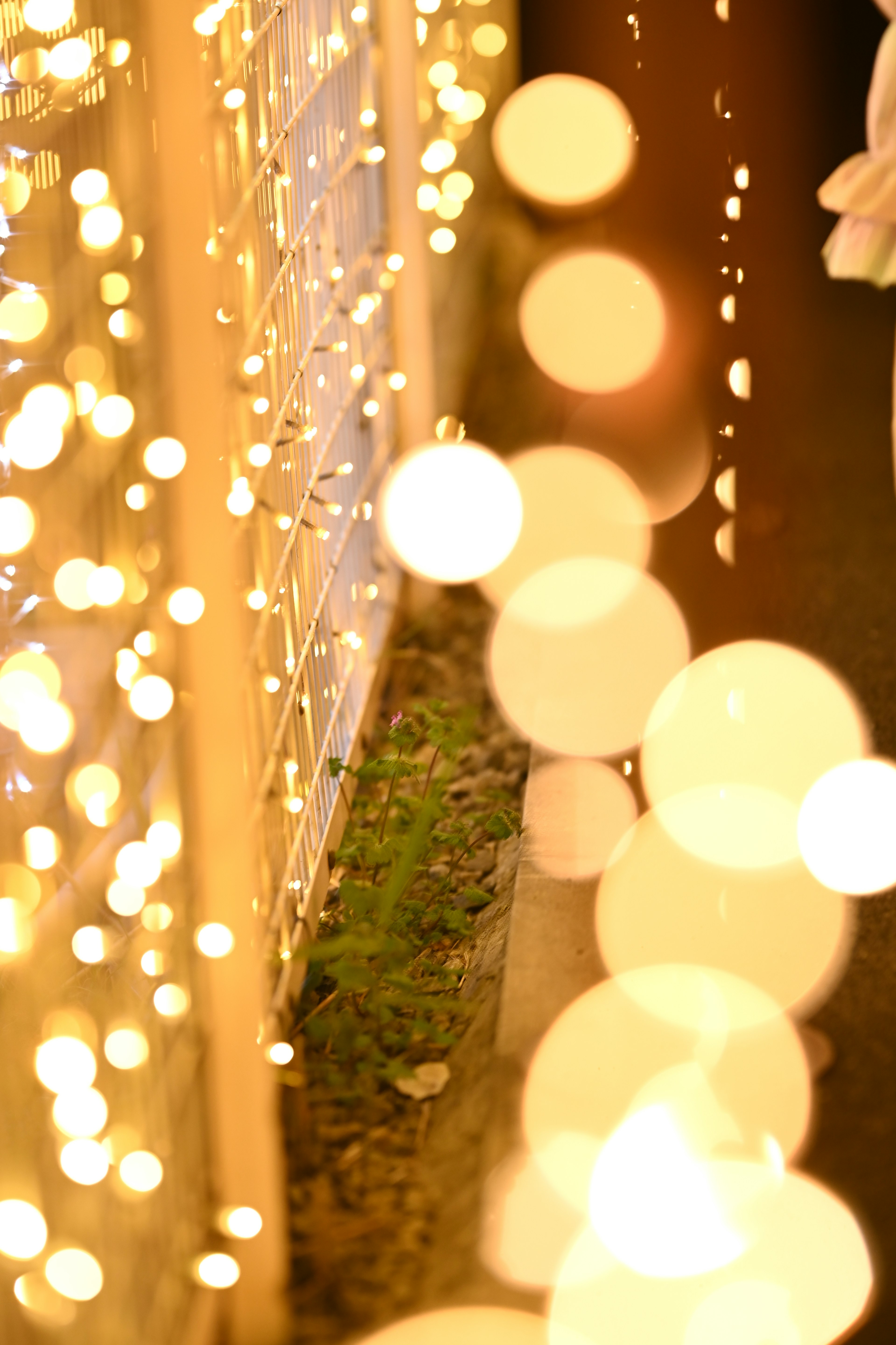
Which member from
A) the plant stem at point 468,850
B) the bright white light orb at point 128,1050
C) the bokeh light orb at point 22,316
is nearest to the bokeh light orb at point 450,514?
the plant stem at point 468,850

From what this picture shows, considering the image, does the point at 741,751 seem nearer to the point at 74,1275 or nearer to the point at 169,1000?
the point at 169,1000

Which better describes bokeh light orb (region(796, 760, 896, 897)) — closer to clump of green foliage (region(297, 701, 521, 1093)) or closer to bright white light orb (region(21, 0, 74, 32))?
clump of green foliage (region(297, 701, 521, 1093))

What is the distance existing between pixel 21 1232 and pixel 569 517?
320 cm

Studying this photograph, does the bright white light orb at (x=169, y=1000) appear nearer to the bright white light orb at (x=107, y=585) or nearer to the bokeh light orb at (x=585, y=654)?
the bright white light orb at (x=107, y=585)

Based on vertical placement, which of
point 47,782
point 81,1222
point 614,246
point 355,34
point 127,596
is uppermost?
point 355,34

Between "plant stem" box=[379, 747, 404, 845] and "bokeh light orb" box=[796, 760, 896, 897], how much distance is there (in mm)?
805

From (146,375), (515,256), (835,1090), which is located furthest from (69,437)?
(515,256)

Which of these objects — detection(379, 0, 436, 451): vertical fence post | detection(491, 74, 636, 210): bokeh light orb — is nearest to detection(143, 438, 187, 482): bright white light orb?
detection(379, 0, 436, 451): vertical fence post

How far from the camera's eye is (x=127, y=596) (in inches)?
67.1

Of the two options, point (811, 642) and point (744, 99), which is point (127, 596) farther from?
point (811, 642)

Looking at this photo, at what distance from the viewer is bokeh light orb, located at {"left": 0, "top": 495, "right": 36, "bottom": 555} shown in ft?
5.90

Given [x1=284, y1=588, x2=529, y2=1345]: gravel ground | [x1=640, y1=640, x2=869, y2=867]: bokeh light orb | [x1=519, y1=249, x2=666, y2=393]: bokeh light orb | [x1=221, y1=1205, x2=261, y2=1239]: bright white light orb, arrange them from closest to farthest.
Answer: [x1=221, y1=1205, x2=261, y2=1239]: bright white light orb
[x1=284, y1=588, x2=529, y2=1345]: gravel ground
[x1=640, y1=640, x2=869, y2=867]: bokeh light orb
[x1=519, y1=249, x2=666, y2=393]: bokeh light orb

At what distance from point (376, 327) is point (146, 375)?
86.0 inches

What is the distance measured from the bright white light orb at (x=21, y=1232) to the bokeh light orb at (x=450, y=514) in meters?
2.57
